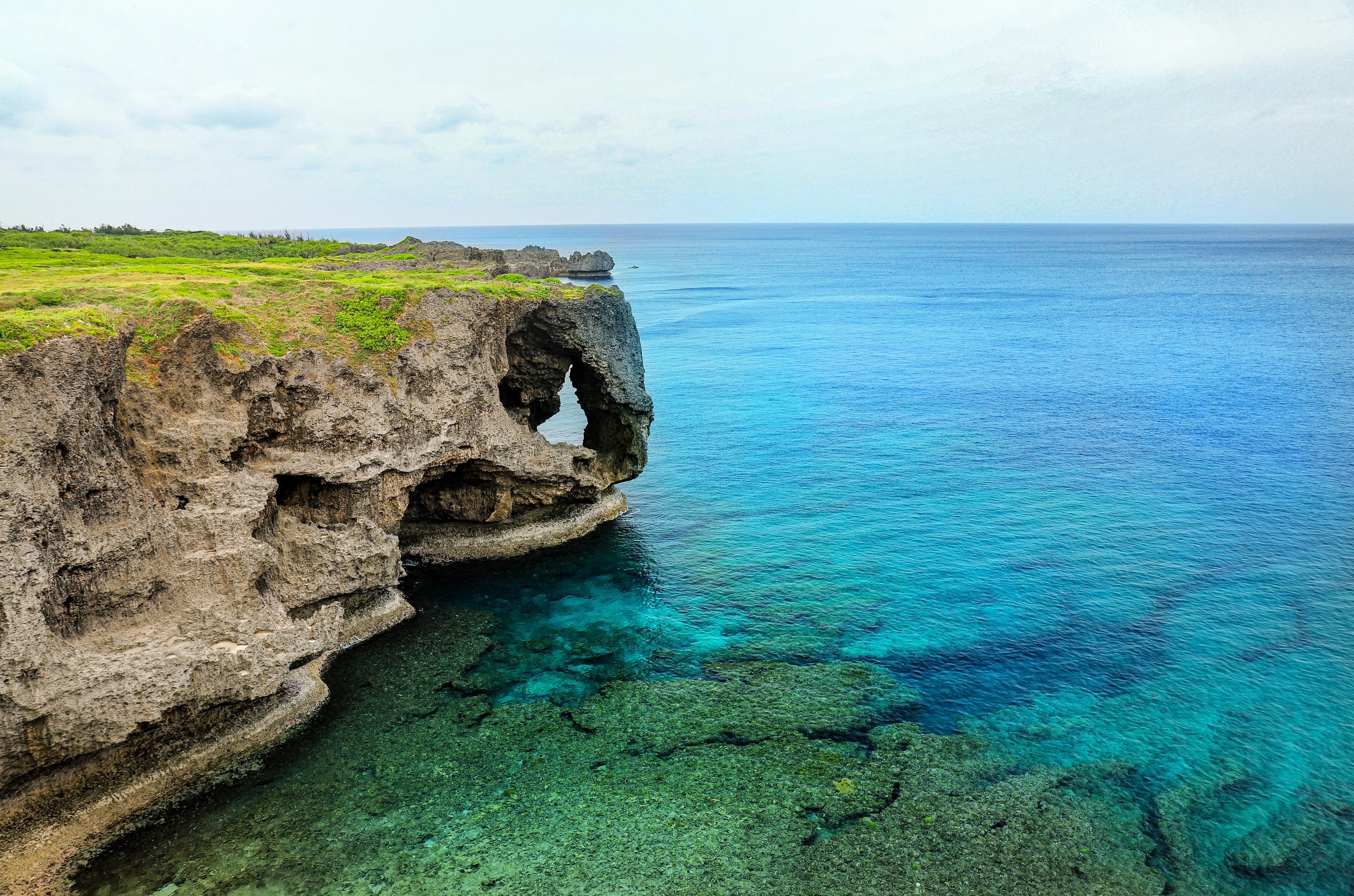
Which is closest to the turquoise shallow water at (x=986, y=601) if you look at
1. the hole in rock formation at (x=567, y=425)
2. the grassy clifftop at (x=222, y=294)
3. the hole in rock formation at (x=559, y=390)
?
the hole in rock formation at (x=567, y=425)

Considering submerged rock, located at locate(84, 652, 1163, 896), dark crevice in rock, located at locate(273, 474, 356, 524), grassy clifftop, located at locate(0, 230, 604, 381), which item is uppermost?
grassy clifftop, located at locate(0, 230, 604, 381)

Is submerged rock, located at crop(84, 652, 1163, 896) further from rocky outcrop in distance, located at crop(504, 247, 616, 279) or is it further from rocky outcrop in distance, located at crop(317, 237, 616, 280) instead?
rocky outcrop in distance, located at crop(504, 247, 616, 279)

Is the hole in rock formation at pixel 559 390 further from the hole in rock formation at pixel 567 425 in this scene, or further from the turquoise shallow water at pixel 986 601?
the hole in rock formation at pixel 567 425

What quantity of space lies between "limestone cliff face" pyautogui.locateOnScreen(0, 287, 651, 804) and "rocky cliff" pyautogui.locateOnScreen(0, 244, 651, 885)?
0.19 feet

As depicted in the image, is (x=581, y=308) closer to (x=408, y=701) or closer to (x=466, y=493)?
(x=466, y=493)

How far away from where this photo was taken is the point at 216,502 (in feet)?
77.2

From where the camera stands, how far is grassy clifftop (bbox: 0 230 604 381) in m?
21.8

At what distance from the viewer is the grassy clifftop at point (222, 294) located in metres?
21.8

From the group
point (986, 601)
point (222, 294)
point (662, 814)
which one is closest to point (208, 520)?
point (222, 294)

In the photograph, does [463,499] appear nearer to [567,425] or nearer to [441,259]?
[441,259]

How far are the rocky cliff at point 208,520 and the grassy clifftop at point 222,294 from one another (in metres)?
0.42

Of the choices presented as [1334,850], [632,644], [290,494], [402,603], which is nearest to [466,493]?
[402,603]

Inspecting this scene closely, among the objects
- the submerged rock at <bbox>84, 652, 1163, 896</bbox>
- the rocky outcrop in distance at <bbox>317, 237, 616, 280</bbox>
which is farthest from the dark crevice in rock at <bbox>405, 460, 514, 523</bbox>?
the submerged rock at <bbox>84, 652, 1163, 896</bbox>

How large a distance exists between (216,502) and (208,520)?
0.66 metres
